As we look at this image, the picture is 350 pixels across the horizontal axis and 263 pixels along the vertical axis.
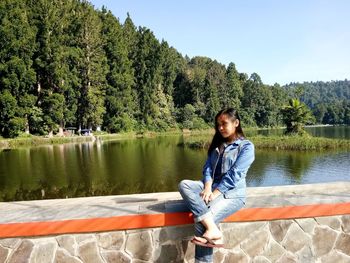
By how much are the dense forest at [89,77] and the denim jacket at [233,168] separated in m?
38.1

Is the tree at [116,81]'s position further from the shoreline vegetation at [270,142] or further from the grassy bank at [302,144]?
the grassy bank at [302,144]

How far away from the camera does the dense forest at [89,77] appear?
39625 mm

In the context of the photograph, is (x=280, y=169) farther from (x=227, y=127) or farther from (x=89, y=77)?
(x=89, y=77)

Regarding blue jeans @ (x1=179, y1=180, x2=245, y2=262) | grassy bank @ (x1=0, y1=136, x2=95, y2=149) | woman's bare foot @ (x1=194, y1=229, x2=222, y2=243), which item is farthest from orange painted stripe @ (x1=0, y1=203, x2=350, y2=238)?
grassy bank @ (x1=0, y1=136, x2=95, y2=149)

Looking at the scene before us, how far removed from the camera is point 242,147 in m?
3.61

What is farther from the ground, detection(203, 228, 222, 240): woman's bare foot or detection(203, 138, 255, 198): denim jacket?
detection(203, 138, 255, 198): denim jacket

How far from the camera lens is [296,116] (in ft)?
114

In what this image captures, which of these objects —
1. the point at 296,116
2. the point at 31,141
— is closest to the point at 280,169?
the point at 296,116

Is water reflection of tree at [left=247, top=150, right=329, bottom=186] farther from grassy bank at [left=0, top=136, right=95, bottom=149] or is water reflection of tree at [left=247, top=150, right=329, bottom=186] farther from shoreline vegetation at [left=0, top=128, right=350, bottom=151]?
grassy bank at [left=0, top=136, right=95, bottom=149]

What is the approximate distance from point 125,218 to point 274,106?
99.4 metres

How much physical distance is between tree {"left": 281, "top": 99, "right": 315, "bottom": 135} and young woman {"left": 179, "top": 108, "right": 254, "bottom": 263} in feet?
108

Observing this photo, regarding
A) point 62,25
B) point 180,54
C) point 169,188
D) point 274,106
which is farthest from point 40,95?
point 274,106

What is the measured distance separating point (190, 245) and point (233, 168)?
0.91 metres

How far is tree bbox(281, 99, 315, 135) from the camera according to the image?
34750mm
